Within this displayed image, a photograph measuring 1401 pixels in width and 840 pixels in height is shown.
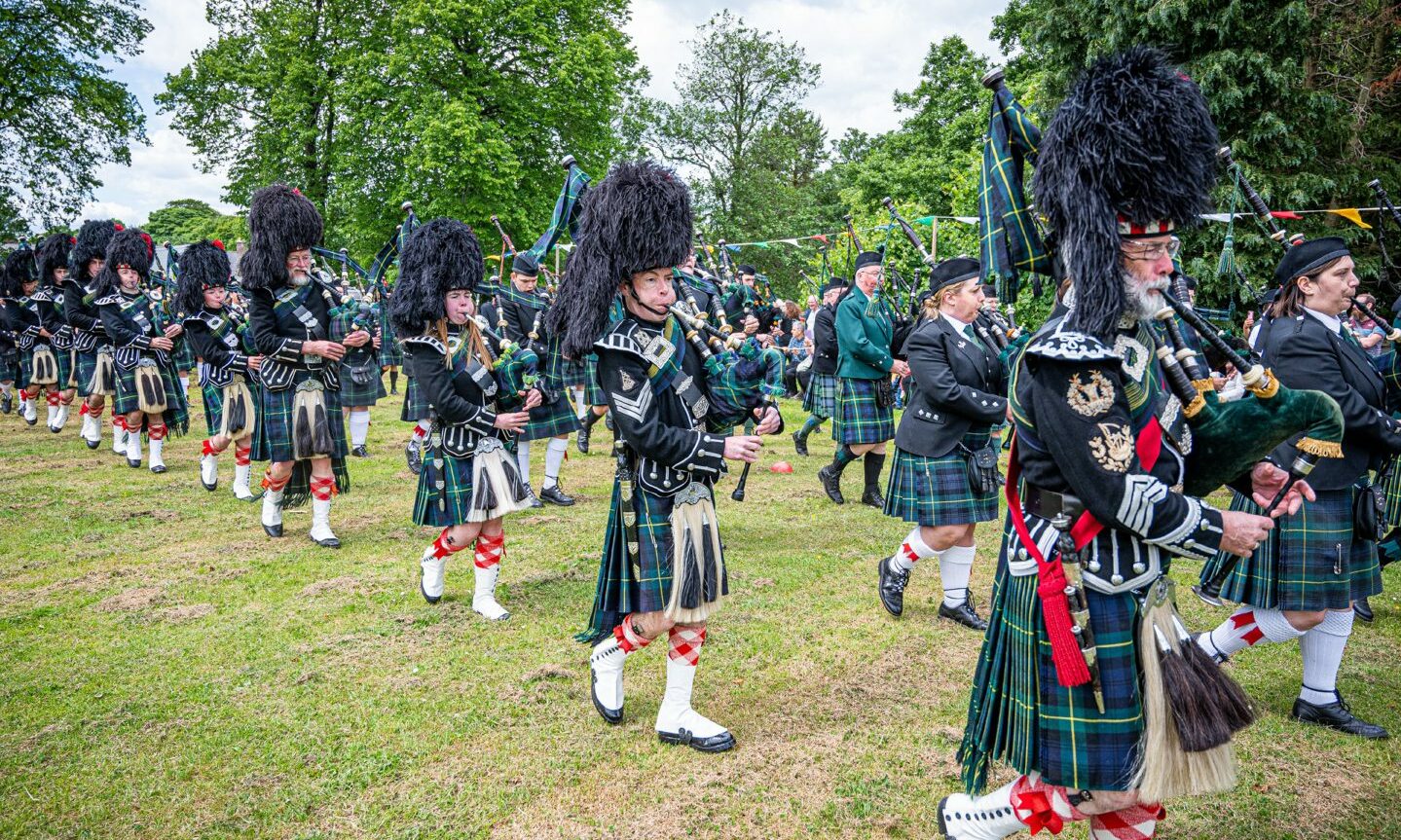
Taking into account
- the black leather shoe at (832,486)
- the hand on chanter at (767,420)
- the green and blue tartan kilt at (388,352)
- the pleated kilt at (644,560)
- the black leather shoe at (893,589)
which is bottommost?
the black leather shoe at (893,589)

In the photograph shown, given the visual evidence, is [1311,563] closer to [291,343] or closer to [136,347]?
[291,343]

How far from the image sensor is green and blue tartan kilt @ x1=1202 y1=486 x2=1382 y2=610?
3.67 metres

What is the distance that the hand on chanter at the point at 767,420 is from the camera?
3.54m

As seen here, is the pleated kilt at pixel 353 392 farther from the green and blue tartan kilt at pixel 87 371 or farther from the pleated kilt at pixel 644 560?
the pleated kilt at pixel 644 560

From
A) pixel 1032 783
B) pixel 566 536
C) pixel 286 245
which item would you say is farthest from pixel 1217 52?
pixel 1032 783

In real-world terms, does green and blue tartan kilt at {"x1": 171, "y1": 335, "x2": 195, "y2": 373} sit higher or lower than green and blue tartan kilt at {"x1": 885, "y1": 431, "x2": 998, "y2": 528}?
higher

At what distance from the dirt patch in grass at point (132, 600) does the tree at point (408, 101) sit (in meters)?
16.7

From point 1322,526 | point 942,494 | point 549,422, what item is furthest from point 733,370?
point 549,422

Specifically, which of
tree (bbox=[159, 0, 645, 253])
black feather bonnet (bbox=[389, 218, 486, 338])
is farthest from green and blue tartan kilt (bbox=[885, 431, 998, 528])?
tree (bbox=[159, 0, 645, 253])

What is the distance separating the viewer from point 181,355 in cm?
1073

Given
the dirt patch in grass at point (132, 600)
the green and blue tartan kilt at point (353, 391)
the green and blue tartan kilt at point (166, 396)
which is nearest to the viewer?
the dirt patch in grass at point (132, 600)

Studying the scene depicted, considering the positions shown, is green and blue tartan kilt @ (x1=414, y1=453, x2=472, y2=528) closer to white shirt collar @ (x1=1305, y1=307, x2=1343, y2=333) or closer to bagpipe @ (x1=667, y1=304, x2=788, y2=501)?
bagpipe @ (x1=667, y1=304, x2=788, y2=501)

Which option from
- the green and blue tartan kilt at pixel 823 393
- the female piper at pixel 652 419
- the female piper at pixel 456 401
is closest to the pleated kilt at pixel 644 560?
the female piper at pixel 652 419

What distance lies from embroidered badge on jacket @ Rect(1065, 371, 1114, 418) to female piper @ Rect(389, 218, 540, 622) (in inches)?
137
